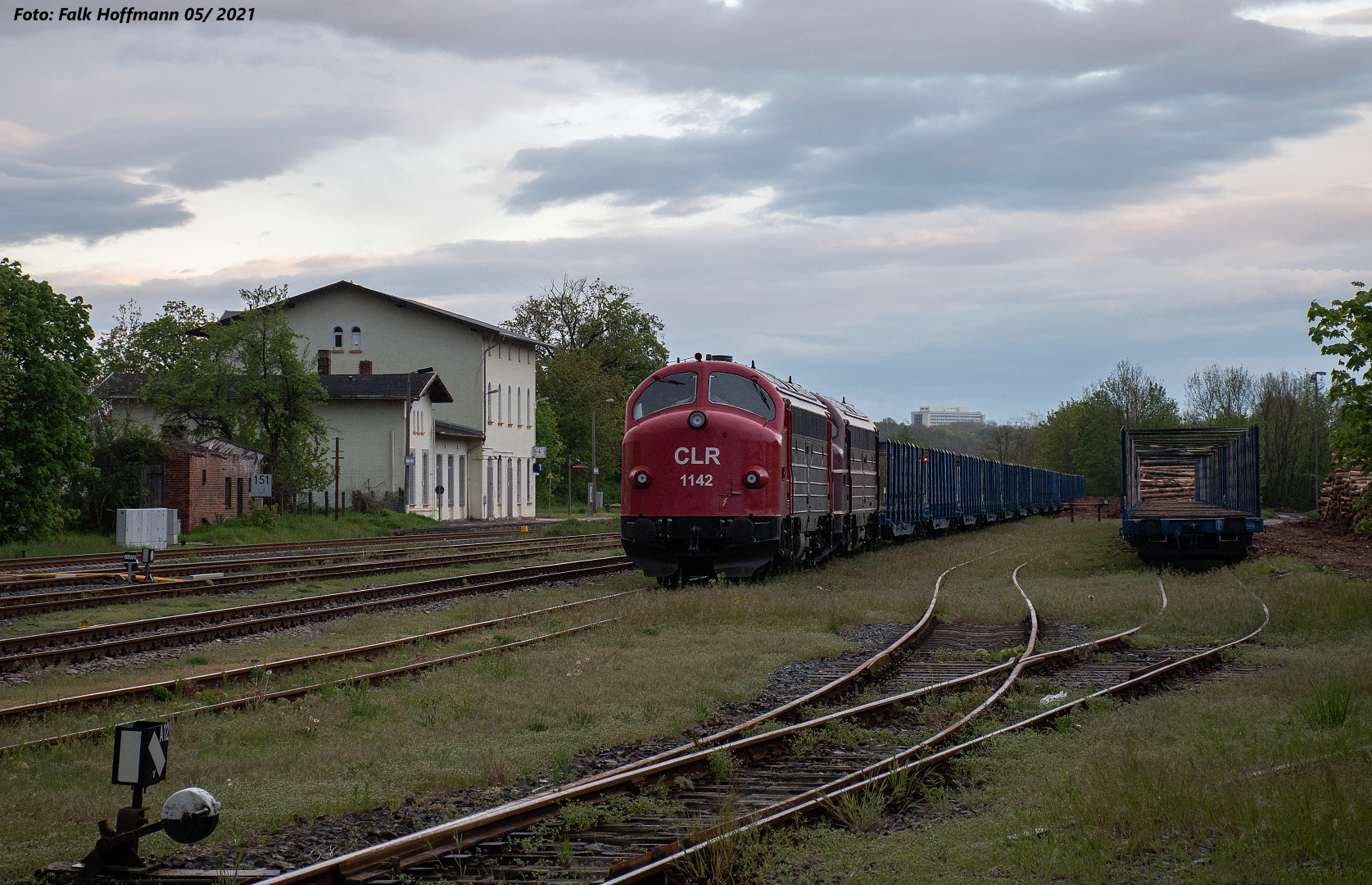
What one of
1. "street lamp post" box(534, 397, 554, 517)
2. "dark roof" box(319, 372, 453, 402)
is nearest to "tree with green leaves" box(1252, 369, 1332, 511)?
"street lamp post" box(534, 397, 554, 517)

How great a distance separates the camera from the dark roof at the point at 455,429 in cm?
5416

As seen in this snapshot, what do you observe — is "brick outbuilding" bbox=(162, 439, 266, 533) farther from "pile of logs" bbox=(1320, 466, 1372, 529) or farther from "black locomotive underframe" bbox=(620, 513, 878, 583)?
"pile of logs" bbox=(1320, 466, 1372, 529)

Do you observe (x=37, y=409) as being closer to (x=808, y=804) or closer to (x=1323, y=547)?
(x=808, y=804)

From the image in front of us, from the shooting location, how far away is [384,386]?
51.9m

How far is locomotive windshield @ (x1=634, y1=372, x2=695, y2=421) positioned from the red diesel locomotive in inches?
0.6

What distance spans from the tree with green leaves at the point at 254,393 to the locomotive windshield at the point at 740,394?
1025 inches

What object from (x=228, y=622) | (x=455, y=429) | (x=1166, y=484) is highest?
(x=455, y=429)

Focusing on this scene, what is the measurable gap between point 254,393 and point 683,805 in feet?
126

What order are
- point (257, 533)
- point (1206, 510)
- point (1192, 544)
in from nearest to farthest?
point (1192, 544) < point (1206, 510) < point (257, 533)

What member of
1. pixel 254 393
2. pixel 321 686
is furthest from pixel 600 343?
pixel 321 686

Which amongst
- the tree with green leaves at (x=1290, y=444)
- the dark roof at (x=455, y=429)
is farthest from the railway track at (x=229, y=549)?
the tree with green leaves at (x=1290, y=444)

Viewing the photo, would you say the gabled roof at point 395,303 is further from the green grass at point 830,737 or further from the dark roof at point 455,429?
the green grass at point 830,737

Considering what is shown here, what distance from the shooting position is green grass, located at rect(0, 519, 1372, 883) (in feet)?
19.3

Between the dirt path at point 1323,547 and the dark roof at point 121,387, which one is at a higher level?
the dark roof at point 121,387
